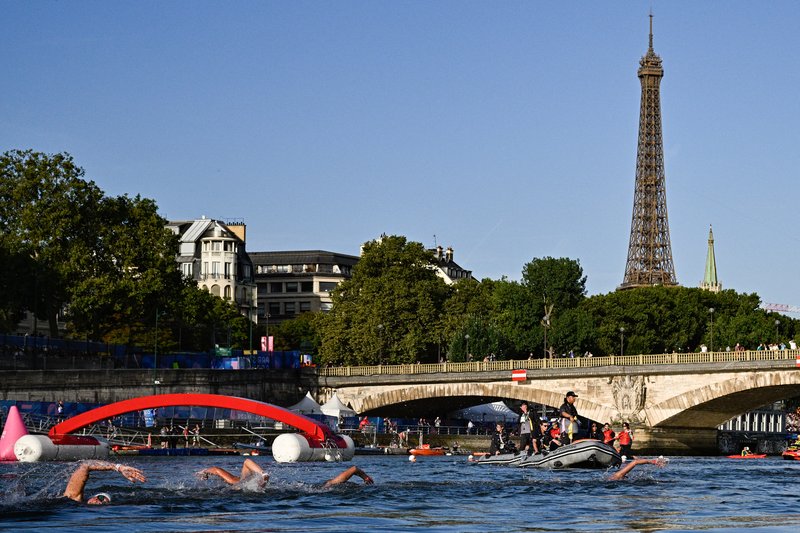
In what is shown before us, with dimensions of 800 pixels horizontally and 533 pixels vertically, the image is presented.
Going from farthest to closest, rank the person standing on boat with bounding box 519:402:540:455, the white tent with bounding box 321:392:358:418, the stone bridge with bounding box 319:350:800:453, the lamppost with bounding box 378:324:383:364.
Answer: the lamppost with bounding box 378:324:383:364 < the white tent with bounding box 321:392:358:418 < the stone bridge with bounding box 319:350:800:453 < the person standing on boat with bounding box 519:402:540:455

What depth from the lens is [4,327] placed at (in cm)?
9612

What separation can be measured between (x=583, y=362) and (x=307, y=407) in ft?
53.6

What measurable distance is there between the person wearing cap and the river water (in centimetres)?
143

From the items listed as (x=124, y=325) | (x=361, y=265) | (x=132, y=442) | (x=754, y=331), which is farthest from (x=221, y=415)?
(x=754, y=331)

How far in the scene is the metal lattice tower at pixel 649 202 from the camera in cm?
17800

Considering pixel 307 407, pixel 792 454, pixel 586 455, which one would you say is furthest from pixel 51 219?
pixel 586 455

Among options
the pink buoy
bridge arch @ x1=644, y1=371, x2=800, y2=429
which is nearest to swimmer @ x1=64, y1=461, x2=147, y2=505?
the pink buoy

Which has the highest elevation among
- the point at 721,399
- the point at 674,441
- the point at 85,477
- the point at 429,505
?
the point at 721,399

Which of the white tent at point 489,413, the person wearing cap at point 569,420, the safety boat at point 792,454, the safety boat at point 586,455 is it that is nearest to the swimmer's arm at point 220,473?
the person wearing cap at point 569,420

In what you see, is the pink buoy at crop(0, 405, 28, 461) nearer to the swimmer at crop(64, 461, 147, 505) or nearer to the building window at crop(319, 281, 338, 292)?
the swimmer at crop(64, 461, 147, 505)

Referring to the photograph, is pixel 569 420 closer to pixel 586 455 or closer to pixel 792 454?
pixel 586 455

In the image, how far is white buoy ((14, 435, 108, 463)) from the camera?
53062 millimetres

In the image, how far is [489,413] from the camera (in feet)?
335

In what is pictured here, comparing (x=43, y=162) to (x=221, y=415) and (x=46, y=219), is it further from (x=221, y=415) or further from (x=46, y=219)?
(x=221, y=415)
